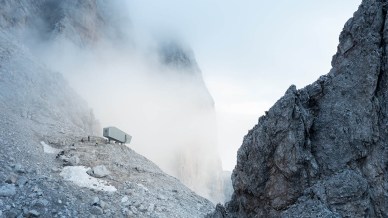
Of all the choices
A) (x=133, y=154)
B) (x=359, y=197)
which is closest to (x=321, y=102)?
(x=359, y=197)

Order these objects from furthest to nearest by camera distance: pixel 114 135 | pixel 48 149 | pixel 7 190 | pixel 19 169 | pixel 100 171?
pixel 114 135 < pixel 48 149 < pixel 100 171 < pixel 19 169 < pixel 7 190

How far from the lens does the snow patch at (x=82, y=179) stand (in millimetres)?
31109

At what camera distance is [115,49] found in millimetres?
88312

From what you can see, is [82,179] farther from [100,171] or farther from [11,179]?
[11,179]

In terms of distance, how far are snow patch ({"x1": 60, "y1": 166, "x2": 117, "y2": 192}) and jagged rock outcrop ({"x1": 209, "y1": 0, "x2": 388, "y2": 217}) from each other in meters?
16.0

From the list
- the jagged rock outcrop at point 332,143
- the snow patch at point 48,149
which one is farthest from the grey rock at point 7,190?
the jagged rock outcrop at point 332,143

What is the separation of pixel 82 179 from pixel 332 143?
2215cm

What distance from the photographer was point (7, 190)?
2498cm

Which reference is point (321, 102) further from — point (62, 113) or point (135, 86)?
point (135, 86)

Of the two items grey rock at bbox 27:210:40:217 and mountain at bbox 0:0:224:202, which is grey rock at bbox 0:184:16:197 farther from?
mountain at bbox 0:0:224:202

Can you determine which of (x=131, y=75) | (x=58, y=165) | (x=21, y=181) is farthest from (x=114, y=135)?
(x=131, y=75)

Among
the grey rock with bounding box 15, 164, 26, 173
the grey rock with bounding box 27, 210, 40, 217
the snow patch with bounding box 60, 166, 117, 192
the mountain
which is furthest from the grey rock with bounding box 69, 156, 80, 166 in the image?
the mountain

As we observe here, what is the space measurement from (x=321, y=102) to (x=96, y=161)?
81.8 ft

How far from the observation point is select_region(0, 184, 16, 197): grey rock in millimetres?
24656
